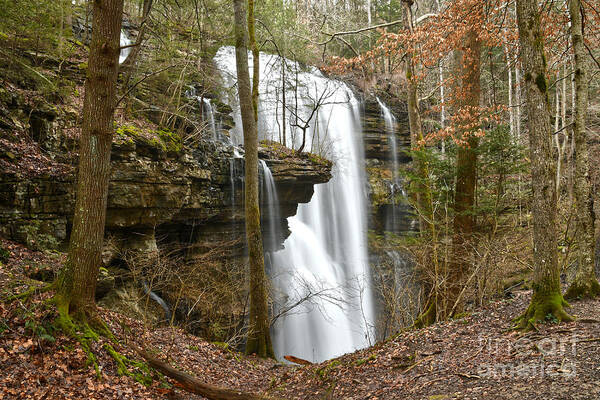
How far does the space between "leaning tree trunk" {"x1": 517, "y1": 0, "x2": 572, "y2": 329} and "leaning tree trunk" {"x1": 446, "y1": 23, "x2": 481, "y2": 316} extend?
3376mm

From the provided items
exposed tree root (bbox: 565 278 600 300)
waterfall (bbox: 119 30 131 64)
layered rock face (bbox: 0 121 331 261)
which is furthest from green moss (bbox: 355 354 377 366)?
waterfall (bbox: 119 30 131 64)

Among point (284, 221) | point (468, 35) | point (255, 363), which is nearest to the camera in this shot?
point (255, 363)

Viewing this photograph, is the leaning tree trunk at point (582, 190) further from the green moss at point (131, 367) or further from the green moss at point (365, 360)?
the green moss at point (131, 367)

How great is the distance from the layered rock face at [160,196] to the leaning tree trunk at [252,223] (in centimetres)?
332

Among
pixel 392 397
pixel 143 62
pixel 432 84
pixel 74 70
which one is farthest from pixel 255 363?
pixel 432 84

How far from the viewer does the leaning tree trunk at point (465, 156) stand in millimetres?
8055

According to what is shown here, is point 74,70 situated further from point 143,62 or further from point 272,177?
point 272,177

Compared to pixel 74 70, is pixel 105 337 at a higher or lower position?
lower

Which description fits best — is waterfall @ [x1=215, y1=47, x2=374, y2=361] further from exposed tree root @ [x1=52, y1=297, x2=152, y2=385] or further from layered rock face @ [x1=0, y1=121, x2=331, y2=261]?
exposed tree root @ [x1=52, y1=297, x2=152, y2=385]

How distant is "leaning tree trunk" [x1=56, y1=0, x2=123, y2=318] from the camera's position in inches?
172

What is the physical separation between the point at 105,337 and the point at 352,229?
15.3 m

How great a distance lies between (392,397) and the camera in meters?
3.91

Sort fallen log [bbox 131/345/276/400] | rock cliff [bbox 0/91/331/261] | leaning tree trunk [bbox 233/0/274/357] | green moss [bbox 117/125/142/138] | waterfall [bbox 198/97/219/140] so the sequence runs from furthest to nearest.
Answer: waterfall [bbox 198/97/219/140], green moss [bbox 117/125/142/138], leaning tree trunk [bbox 233/0/274/357], rock cliff [bbox 0/91/331/261], fallen log [bbox 131/345/276/400]

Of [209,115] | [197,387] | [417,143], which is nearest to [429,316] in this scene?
[417,143]
